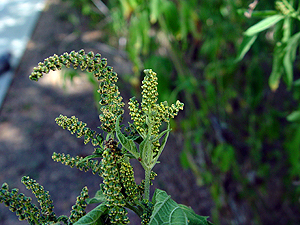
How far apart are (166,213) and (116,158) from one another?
145mm

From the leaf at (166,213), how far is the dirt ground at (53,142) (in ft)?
7.49

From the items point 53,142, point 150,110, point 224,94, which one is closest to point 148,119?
point 150,110

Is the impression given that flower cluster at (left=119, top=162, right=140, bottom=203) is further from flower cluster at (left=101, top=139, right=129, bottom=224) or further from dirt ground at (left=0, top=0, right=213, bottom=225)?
dirt ground at (left=0, top=0, right=213, bottom=225)

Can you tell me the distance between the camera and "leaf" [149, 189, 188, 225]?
54cm

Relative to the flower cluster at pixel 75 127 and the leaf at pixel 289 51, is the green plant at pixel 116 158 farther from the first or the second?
the leaf at pixel 289 51

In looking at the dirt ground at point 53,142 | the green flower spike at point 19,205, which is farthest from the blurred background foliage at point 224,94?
the green flower spike at point 19,205

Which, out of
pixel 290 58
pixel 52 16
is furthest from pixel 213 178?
pixel 52 16

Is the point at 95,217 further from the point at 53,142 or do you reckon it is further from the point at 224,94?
the point at 53,142

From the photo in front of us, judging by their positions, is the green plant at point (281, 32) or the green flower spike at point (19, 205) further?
the green plant at point (281, 32)

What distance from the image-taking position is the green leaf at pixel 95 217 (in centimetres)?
55

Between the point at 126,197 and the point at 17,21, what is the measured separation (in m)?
7.69

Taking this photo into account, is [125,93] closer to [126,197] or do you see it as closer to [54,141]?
[54,141]

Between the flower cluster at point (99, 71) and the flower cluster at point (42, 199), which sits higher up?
the flower cluster at point (99, 71)

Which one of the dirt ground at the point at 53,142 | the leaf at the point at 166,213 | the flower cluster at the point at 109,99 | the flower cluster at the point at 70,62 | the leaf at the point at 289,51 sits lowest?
the dirt ground at the point at 53,142
